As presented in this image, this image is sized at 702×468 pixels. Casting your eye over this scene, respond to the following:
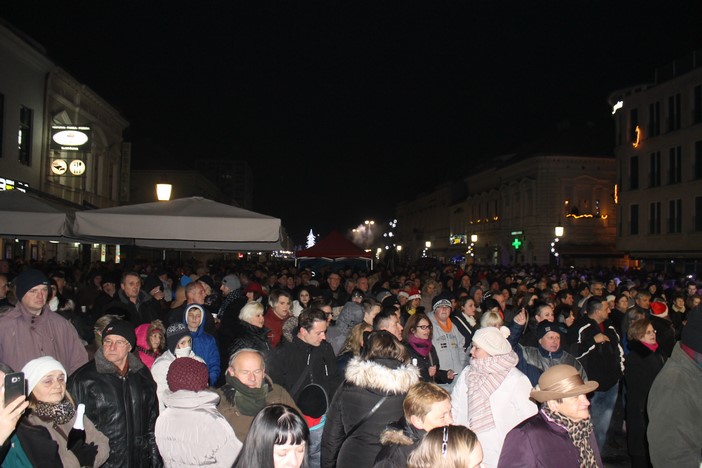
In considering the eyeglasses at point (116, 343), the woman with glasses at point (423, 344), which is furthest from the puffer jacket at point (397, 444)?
the woman with glasses at point (423, 344)

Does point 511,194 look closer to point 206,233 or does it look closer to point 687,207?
point 687,207

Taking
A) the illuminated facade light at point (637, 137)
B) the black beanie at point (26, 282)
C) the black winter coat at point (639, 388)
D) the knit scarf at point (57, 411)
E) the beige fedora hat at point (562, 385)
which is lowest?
the black winter coat at point (639, 388)

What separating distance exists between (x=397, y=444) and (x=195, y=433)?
119cm

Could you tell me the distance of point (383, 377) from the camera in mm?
4496

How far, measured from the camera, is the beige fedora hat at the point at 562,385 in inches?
156

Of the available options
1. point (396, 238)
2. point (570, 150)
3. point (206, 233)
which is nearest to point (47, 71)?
point (206, 233)

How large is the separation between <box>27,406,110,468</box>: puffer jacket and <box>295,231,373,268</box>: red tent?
54.7 ft

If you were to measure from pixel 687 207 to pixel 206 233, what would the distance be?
1457 inches

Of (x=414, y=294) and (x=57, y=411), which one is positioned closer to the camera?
(x=57, y=411)

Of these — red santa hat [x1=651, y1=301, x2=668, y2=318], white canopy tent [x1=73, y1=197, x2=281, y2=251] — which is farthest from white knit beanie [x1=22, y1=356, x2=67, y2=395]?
red santa hat [x1=651, y1=301, x2=668, y2=318]

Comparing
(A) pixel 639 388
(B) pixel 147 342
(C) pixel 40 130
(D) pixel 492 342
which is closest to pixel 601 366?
(A) pixel 639 388

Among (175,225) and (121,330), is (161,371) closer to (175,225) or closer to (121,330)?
(121,330)

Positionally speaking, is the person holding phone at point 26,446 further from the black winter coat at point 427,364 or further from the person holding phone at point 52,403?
the black winter coat at point 427,364

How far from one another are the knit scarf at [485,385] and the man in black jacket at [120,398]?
7.92 feet
